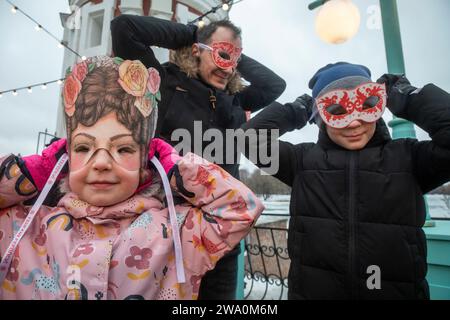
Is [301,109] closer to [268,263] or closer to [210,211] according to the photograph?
[210,211]

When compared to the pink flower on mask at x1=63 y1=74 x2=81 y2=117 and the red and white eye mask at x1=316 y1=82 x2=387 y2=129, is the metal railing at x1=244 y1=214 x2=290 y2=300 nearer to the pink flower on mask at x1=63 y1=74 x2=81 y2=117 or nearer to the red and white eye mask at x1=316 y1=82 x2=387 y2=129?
the red and white eye mask at x1=316 y1=82 x2=387 y2=129

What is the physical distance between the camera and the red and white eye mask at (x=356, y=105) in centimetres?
110

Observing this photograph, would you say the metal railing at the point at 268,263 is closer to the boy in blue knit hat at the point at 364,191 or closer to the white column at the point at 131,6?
the boy in blue knit hat at the point at 364,191

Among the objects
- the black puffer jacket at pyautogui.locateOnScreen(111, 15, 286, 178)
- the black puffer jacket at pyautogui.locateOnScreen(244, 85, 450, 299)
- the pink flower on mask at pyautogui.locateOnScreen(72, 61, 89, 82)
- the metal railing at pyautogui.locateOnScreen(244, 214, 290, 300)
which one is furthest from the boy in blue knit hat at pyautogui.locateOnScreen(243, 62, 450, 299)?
the metal railing at pyautogui.locateOnScreen(244, 214, 290, 300)

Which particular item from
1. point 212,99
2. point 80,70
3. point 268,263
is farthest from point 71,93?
point 268,263

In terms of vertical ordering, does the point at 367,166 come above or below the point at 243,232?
above

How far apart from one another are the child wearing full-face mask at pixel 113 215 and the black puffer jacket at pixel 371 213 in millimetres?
465

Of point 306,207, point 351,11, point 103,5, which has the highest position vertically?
point 103,5

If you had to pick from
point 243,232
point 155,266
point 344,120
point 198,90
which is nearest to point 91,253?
point 155,266

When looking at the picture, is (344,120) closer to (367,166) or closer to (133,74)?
(367,166)

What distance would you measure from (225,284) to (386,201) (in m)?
0.73

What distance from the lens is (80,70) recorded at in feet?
2.94

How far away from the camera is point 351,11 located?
6.83 ft

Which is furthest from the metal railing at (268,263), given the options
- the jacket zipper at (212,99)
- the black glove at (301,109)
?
the jacket zipper at (212,99)
